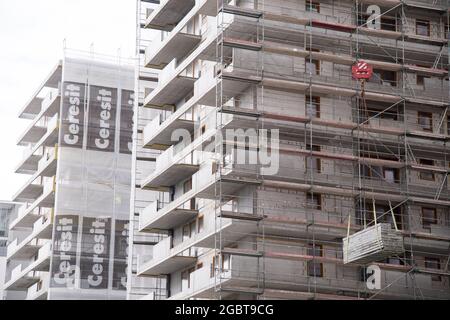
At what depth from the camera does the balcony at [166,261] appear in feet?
155

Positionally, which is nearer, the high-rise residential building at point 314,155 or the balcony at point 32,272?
the high-rise residential building at point 314,155

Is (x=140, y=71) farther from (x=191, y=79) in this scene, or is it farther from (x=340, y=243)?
(x=340, y=243)

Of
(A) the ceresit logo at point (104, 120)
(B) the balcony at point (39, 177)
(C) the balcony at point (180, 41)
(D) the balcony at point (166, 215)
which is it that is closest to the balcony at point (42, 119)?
(B) the balcony at point (39, 177)

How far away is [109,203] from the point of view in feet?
205

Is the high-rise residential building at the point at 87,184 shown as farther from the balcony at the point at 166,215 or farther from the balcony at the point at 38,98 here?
the balcony at the point at 166,215

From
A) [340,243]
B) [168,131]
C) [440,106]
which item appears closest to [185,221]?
[168,131]

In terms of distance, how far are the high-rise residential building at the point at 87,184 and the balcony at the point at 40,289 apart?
0.29 feet

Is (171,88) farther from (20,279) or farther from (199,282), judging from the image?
(20,279)

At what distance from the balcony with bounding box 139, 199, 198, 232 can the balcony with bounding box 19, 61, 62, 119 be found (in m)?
20.0

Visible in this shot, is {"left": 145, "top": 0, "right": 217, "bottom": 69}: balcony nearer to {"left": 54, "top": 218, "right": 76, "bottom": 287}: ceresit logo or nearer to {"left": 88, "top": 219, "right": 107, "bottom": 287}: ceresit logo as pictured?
{"left": 88, "top": 219, "right": 107, "bottom": 287}: ceresit logo

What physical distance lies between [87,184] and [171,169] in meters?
15.0

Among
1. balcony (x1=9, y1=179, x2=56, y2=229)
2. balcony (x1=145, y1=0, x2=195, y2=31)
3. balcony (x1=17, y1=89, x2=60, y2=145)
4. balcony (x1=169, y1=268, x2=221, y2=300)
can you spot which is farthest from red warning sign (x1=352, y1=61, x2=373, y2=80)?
balcony (x1=17, y1=89, x2=60, y2=145)

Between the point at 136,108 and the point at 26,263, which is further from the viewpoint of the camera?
the point at 26,263

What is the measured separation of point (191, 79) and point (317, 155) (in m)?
9.38
